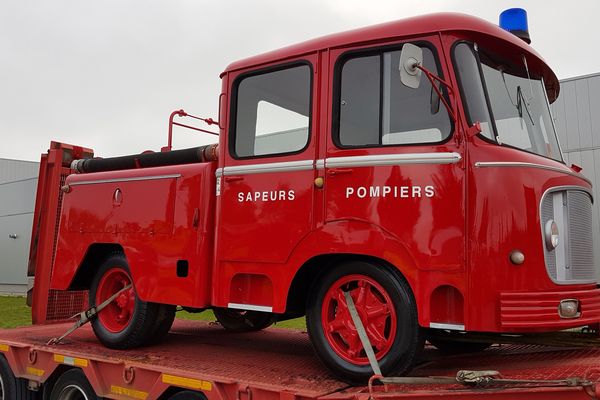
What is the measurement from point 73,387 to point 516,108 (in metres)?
4.32

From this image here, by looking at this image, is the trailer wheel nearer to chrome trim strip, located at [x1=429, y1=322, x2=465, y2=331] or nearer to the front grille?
chrome trim strip, located at [x1=429, y1=322, x2=465, y2=331]

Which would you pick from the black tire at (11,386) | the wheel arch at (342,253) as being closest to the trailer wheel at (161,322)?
the black tire at (11,386)

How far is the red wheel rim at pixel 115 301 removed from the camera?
530 centimetres

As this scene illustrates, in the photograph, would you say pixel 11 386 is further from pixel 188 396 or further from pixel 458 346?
pixel 458 346

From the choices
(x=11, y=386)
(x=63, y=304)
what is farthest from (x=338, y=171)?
(x=63, y=304)

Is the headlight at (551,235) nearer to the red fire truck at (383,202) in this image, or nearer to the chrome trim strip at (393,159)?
the red fire truck at (383,202)

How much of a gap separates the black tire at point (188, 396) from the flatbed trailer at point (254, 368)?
2cm

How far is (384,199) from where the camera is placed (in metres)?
3.61

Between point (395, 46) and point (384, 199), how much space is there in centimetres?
104

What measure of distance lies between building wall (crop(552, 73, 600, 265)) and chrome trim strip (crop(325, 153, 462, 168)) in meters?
12.0

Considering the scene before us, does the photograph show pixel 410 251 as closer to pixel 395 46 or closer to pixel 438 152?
pixel 438 152

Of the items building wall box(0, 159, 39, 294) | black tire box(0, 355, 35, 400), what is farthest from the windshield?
building wall box(0, 159, 39, 294)

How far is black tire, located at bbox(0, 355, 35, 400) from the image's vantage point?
5.55 meters

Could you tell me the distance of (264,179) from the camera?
4211 mm
